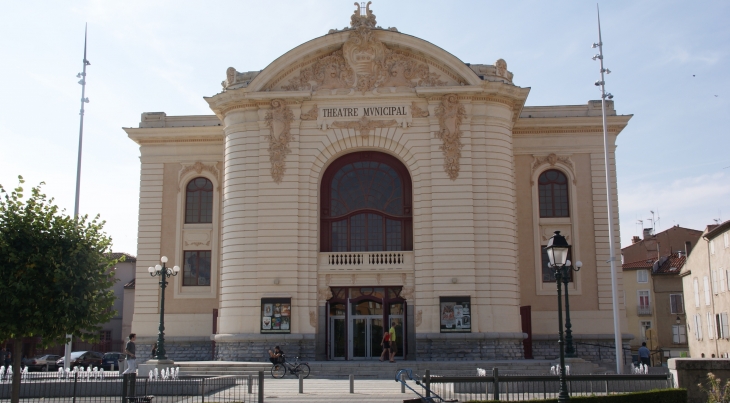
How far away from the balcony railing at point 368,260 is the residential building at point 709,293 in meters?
20.5

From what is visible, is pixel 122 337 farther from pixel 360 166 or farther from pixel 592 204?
pixel 592 204

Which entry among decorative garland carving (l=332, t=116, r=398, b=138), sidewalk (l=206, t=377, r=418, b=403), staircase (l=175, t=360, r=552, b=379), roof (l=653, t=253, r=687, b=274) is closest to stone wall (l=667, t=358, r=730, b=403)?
sidewalk (l=206, t=377, r=418, b=403)

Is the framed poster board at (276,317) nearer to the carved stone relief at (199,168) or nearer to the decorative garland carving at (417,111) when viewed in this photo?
the carved stone relief at (199,168)

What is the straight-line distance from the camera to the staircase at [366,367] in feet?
115

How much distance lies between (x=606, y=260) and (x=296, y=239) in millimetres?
16865

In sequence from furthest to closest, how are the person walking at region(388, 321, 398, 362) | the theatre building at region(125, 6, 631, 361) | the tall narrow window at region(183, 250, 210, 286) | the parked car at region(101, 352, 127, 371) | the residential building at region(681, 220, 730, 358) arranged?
the parked car at region(101, 352, 127, 371)
the residential building at region(681, 220, 730, 358)
the tall narrow window at region(183, 250, 210, 286)
the theatre building at region(125, 6, 631, 361)
the person walking at region(388, 321, 398, 362)

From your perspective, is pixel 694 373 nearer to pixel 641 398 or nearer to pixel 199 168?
pixel 641 398

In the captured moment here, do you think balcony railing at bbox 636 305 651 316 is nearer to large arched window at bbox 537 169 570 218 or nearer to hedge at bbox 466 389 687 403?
large arched window at bbox 537 169 570 218

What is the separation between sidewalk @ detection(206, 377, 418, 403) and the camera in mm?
24922

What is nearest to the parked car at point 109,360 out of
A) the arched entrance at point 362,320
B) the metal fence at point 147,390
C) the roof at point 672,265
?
the arched entrance at point 362,320

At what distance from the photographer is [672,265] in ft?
216

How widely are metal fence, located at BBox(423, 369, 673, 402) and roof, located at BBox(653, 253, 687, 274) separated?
4454 centimetres

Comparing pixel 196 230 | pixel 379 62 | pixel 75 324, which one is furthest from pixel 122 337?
pixel 75 324

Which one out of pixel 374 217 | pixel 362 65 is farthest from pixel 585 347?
pixel 362 65
